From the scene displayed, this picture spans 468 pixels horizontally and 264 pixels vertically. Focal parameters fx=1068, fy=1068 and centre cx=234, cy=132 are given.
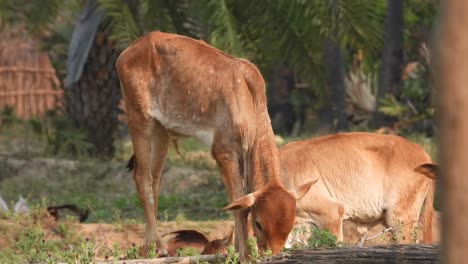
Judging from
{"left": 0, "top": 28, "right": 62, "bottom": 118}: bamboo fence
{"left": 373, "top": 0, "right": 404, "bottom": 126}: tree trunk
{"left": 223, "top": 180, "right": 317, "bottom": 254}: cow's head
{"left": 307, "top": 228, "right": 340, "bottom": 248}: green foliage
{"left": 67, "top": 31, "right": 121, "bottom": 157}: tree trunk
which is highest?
{"left": 307, "top": 228, "right": 340, "bottom": 248}: green foliage

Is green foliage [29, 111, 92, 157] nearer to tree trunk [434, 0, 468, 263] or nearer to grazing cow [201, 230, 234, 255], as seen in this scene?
grazing cow [201, 230, 234, 255]

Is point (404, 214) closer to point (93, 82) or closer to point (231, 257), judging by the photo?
point (231, 257)

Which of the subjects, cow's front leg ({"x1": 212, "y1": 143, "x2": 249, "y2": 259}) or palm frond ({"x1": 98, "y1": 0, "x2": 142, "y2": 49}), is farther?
palm frond ({"x1": 98, "y1": 0, "x2": 142, "y2": 49})

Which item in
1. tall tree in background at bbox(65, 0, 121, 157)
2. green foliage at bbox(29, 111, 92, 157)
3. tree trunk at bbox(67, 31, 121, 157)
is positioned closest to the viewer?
tall tree in background at bbox(65, 0, 121, 157)

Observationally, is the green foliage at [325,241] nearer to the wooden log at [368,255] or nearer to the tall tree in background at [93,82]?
the wooden log at [368,255]

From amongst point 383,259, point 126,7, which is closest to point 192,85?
point 383,259

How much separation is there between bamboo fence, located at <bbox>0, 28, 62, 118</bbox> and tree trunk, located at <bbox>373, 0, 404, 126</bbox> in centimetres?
1046

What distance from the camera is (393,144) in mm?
8297

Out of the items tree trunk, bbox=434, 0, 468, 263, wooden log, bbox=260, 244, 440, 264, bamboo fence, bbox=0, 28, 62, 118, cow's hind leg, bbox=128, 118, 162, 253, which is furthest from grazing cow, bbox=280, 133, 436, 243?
bamboo fence, bbox=0, 28, 62, 118

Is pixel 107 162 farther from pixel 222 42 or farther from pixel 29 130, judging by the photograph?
pixel 29 130

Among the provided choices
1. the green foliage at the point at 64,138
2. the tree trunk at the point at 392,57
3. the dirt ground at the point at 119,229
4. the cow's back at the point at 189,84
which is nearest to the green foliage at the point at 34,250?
the cow's back at the point at 189,84

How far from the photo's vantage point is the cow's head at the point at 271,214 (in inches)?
240

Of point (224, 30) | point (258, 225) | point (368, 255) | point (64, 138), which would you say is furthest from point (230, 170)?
point (64, 138)

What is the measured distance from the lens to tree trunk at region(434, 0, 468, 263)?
152 centimetres
